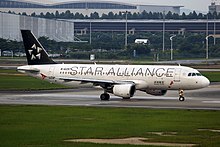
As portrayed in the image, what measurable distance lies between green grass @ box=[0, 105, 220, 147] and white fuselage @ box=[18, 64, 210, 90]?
11.5 m

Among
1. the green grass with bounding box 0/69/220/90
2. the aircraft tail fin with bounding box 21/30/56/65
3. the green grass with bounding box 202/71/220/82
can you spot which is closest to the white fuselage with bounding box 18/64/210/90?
the aircraft tail fin with bounding box 21/30/56/65

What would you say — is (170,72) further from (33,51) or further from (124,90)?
(33,51)

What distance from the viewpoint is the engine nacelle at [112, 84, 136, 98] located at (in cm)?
6738

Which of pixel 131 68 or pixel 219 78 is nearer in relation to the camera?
pixel 131 68

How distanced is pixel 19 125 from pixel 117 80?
25.2 metres

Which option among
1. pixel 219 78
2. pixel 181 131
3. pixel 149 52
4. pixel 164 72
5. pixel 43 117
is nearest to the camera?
pixel 181 131

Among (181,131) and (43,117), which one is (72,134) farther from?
(43,117)

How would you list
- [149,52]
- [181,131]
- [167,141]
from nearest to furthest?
[167,141], [181,131], [149,52]

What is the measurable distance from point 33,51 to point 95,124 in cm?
2867

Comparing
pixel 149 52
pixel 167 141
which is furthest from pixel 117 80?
pixel 149 52

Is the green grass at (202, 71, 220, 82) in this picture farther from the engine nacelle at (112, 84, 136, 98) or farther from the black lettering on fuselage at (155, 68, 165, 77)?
the engine nacelle at (112, 84, 136, 98)

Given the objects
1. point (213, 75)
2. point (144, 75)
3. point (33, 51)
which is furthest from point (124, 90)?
point (213, 75)

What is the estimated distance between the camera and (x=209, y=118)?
2023 inches

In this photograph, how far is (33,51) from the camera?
243ft
